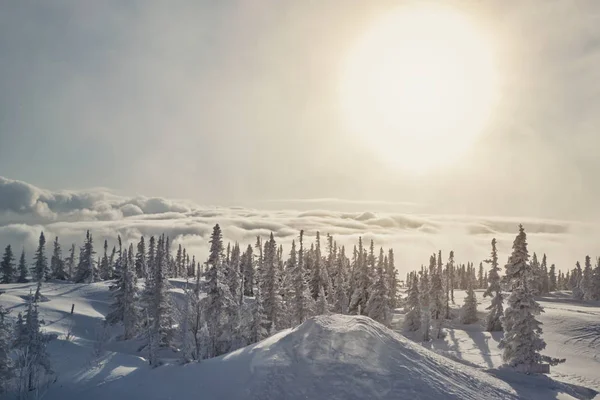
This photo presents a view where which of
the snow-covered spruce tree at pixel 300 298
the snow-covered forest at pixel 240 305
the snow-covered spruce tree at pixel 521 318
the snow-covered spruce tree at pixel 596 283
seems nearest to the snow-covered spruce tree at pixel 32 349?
the snow-covered forest at pixel 240 305

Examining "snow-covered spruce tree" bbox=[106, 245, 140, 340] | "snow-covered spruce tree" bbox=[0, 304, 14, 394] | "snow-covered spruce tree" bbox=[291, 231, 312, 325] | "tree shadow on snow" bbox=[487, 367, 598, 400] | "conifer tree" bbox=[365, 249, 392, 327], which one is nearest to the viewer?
"snow-covered spruce tree" bbox=[0, 304, 14, 394]

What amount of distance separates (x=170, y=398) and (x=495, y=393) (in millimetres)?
20355

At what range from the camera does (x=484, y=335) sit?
63.6m

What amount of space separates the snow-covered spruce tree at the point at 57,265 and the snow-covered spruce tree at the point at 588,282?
139 m

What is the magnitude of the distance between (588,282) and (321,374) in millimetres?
111942

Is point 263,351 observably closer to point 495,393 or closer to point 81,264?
point 495,393

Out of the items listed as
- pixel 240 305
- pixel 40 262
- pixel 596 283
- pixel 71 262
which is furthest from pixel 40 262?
pixel 596 283

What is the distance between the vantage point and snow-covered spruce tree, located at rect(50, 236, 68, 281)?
105562 mm

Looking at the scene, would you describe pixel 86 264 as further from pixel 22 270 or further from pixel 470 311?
pixel 470 311

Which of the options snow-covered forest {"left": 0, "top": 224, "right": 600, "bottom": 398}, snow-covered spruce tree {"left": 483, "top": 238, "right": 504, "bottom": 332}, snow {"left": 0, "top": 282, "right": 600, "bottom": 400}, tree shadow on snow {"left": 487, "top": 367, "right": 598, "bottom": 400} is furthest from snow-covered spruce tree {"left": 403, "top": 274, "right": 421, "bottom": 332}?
tree shadow on snow {"left": 487, "top": 367, "right": 598, "bottom": 400}

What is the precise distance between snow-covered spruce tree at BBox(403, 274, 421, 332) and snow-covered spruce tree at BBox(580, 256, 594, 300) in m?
60.4

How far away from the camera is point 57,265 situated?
106688 millimetres

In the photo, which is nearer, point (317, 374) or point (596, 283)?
point (317, 374)

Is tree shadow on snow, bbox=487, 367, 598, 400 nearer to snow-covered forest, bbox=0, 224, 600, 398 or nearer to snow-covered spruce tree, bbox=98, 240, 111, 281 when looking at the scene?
snow-covered forest, bbox=0, 224, 600, 398
